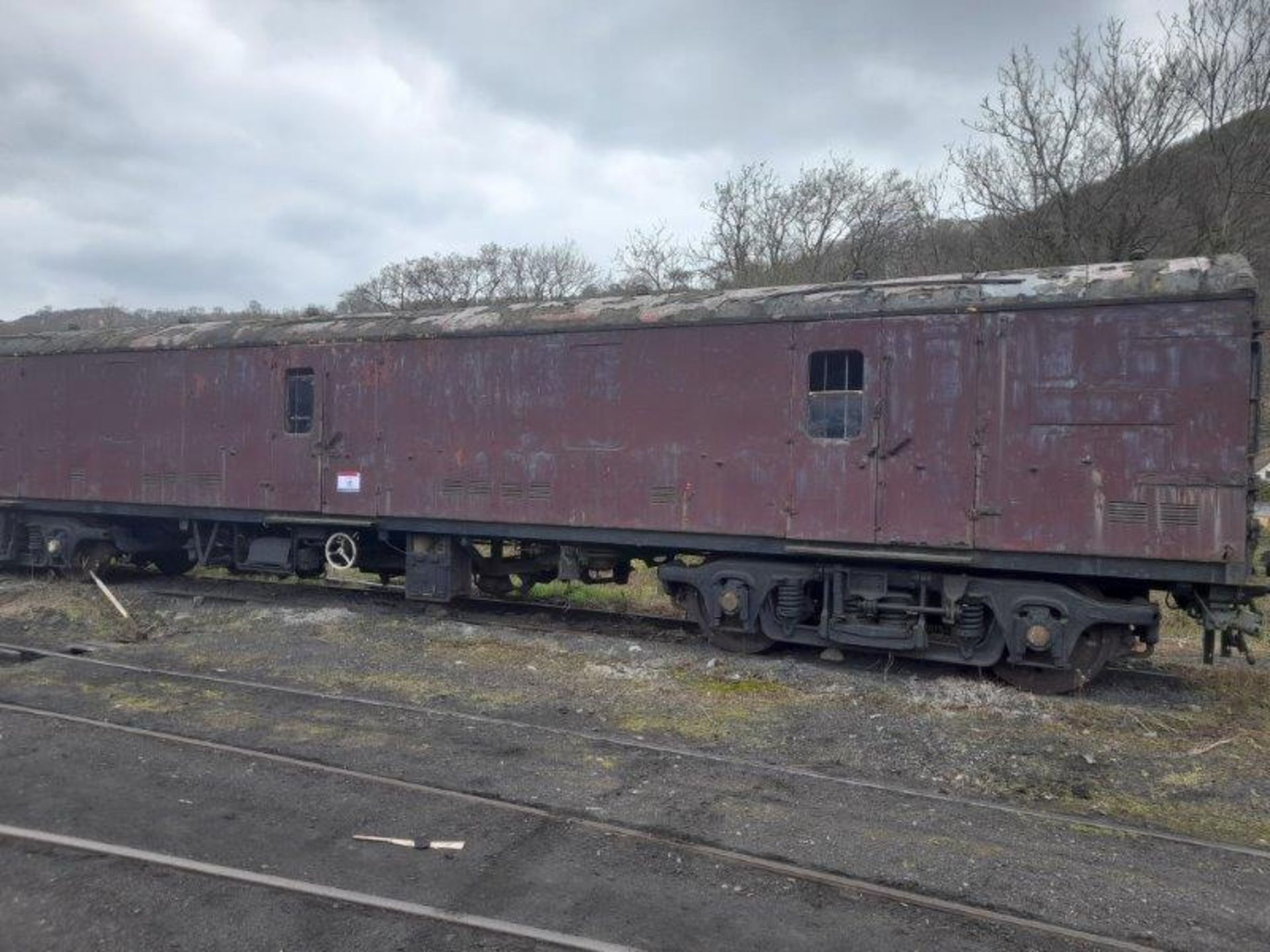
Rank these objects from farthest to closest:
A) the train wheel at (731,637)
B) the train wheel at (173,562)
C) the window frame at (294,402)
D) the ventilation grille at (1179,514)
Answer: the train wheel at (173,562) < the window frame at (294,402) < the train wheel at (731,637) < the ventilation grille at (1179,514)

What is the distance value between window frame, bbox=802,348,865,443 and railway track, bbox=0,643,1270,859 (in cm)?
330

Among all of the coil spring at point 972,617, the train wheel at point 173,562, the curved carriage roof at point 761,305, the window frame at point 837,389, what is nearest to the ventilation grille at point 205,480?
the curved carriage roof at point 761,305

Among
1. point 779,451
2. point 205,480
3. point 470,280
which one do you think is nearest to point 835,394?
point 779,451

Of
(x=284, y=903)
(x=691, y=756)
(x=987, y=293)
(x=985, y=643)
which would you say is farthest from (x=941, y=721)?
(x=284, y=903)

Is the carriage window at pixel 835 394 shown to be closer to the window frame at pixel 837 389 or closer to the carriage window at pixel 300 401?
the window frame at pixel 837 389

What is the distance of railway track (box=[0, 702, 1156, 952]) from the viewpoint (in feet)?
12.7

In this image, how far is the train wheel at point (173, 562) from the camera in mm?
13477

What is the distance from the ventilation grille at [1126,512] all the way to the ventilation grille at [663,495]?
3716mm

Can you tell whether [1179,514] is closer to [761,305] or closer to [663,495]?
[761,305]

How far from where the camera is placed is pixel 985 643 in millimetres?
7844

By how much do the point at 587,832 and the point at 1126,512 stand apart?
4.98 m

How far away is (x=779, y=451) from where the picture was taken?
8.41 meters

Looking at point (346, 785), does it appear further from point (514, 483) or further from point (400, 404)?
point (400, 404)

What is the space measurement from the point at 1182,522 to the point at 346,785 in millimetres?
6284
